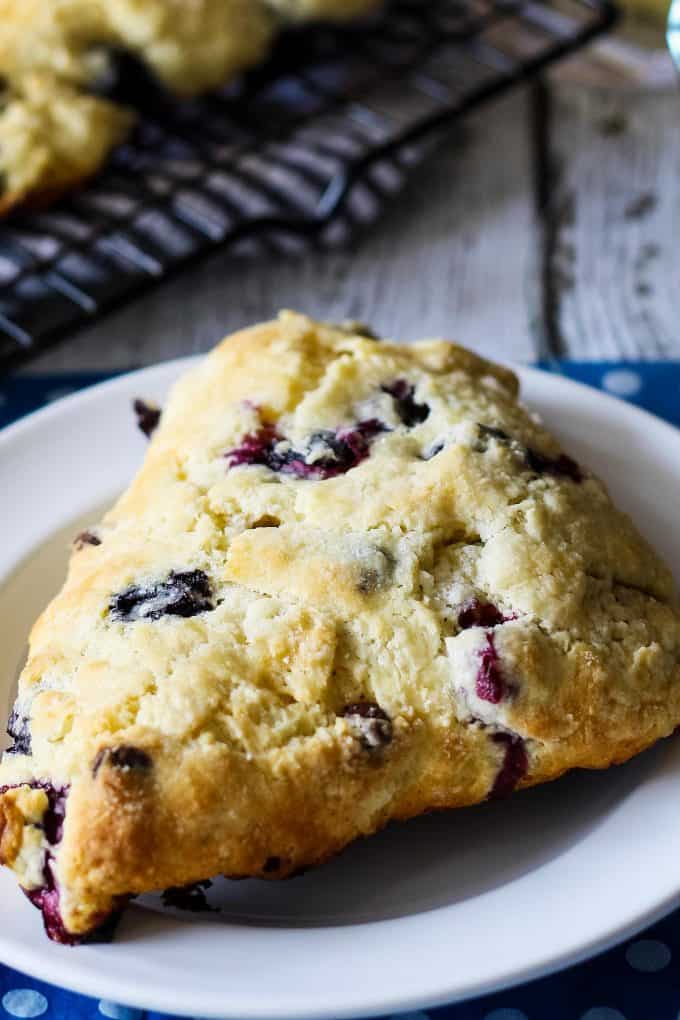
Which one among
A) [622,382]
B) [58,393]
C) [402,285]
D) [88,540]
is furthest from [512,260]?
[88,540]

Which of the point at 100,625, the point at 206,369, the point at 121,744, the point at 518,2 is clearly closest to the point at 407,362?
the point at 206,369

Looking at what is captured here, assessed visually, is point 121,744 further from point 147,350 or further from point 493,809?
point 147,350

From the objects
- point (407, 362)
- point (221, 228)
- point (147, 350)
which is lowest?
point (147, 350)

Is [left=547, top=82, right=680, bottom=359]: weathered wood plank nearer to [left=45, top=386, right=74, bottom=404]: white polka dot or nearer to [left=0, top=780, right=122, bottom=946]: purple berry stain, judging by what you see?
[left=45, top=386, right=74, bottom=404]: white polka dot

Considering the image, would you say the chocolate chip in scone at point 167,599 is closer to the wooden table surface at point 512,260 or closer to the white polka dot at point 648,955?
the white polka dot at point 648,955

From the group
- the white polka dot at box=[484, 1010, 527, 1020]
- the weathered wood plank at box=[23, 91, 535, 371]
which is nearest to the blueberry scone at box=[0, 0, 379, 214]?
the weathered wood plank at box=[23, 91, 535, 371]

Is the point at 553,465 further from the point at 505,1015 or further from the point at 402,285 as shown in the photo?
the point at 402,285

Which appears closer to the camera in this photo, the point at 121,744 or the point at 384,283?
the point at 121,744
